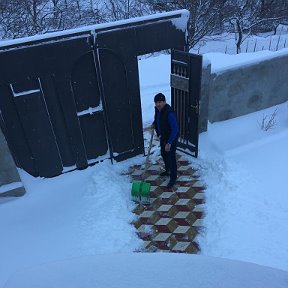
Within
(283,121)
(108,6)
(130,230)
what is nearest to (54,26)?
(108,6)

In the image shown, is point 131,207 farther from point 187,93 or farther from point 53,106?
point 187,93

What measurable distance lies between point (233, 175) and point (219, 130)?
1.49m

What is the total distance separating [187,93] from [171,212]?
2305 mm

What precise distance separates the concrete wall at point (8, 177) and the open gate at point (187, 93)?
334 centimetres

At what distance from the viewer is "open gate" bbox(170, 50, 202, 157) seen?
244 inches

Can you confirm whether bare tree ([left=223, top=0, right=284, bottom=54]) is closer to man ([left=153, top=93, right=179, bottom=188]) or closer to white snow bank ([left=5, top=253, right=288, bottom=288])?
man ([left=153, top=93, right=179, bottom=188])

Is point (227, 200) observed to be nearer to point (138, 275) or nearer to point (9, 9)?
point (138, 275)

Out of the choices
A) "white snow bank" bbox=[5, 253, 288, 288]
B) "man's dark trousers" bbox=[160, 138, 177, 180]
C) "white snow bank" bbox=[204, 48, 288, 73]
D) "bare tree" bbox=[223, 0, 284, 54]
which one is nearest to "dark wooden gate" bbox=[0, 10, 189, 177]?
"man's dark trousers" bbox=[160, 138, 177, 180]

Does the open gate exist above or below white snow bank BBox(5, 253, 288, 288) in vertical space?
below

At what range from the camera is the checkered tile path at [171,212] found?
18.0ft

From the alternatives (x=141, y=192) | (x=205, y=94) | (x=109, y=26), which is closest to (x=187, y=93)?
(x=205, y=94)

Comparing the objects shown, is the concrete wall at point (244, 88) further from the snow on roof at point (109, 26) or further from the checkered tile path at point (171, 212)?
the checkered tile path at point (171, 212)

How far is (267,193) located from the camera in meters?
6.06

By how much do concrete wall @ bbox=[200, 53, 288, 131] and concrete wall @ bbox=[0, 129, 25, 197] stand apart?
3.97 m
